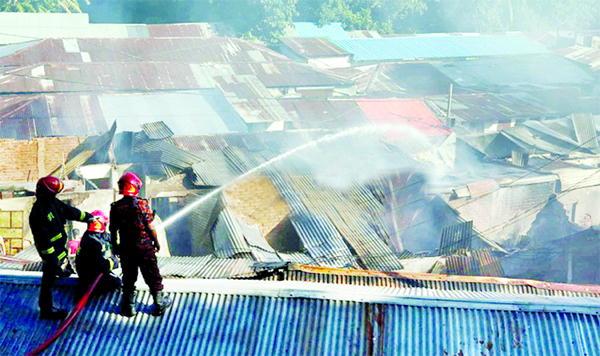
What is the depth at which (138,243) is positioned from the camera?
19.8 ft

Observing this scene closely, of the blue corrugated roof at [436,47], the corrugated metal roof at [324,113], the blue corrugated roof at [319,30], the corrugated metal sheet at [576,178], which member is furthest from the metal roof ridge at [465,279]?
the blue corrugated roof at [319,30]

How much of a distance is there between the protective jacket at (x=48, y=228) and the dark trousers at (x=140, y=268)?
26.7 inches

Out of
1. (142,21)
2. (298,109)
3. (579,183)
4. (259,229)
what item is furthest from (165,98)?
(142,21)

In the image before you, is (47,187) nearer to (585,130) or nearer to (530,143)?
(530,143)

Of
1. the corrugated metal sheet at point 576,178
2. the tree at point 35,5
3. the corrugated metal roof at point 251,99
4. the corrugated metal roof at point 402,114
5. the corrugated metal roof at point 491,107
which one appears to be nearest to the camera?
the corrugated metal sheet at point 576,178

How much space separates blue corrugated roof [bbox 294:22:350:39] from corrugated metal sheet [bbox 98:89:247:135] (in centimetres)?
1859

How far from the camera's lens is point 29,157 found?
1529 centimetres

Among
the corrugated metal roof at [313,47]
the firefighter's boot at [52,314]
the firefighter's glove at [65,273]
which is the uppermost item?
the firefighter's glove at [65,273]

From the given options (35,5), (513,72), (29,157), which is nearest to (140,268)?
(29,157)

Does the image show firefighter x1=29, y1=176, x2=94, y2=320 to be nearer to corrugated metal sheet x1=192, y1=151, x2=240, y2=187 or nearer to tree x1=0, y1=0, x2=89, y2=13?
corrugated metal sheet x1=192, y1=151, x2=240, y2=187

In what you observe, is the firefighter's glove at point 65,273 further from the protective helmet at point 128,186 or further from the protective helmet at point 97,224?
the protective helmet at point 128,186

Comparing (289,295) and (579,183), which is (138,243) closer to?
(289,295)

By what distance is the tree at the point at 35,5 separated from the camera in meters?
40.3

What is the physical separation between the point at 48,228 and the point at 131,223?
825mm
